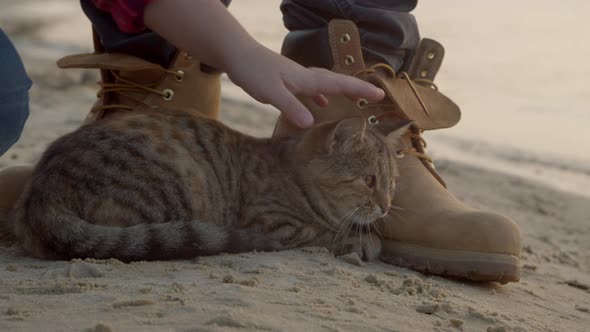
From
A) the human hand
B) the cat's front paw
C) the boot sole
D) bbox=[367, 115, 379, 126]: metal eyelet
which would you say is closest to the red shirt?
the human hand

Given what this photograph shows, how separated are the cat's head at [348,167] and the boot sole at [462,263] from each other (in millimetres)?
262

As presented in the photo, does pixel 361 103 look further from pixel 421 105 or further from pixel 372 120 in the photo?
pixel 421 105

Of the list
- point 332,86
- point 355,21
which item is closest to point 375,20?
point 355,21

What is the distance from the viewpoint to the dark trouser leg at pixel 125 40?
311 centimetres

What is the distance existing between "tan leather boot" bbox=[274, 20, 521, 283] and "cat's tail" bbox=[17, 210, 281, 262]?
755 millimetres

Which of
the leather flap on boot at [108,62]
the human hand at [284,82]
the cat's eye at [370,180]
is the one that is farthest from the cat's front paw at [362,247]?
the leather flap on boot at [108,62]

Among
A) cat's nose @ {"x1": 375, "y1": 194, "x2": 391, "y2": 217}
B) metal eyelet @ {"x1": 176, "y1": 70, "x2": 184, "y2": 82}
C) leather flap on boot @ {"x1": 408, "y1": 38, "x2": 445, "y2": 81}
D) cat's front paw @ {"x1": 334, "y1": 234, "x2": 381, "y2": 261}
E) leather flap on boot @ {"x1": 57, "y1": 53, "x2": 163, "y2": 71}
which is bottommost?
cat's front paw @ {"x1": 334, "y1": 234, "x2": 381, "y2": 261}

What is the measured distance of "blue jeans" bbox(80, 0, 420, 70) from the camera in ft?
→ 10.3

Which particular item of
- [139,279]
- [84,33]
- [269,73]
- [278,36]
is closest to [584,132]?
[278,36]

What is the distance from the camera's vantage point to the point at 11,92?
8.70 ft

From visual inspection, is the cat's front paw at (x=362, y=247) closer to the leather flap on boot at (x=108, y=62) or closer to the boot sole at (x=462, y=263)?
the boot sole at (x=462, y=263)

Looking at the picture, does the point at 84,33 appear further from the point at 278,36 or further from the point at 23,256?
the point at 23,256

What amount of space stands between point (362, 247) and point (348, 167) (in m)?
0.35

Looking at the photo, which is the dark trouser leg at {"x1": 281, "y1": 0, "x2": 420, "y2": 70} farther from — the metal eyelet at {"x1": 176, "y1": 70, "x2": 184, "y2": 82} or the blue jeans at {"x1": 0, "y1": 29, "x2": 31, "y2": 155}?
the blue jeans at {"x1": 0, "y1": 29, "x2": 31, "y2": 155}
